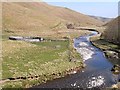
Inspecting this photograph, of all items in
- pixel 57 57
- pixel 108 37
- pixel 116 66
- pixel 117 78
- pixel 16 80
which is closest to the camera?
pixel 16 80

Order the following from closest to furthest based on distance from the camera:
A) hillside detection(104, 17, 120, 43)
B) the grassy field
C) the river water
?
the river water → the grassy field → hillside detection(104, 17, 120, 43)

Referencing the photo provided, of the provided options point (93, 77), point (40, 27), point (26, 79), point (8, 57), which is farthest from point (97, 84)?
point (40, 27)

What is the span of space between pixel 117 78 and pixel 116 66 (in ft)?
28.5

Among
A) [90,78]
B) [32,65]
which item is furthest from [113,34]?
[32,65]

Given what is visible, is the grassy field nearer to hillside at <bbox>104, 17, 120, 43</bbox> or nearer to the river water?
the river water

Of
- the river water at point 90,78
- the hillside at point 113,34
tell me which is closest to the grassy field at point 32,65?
the river water at point 90,78

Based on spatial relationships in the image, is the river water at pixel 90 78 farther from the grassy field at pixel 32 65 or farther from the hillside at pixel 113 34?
the hillside at pixel 113 34

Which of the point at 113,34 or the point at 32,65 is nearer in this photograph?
the point at 32,65

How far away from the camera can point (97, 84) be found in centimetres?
4750

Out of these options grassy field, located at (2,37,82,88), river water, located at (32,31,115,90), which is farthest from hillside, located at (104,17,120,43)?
river water, located at (32,31,115,90)

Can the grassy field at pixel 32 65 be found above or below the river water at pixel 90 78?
above

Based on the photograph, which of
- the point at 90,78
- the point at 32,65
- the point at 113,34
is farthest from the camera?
the point at 113,34

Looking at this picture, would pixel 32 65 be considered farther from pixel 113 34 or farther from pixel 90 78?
pixel 113 34

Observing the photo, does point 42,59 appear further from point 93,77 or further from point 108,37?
point 108,37
